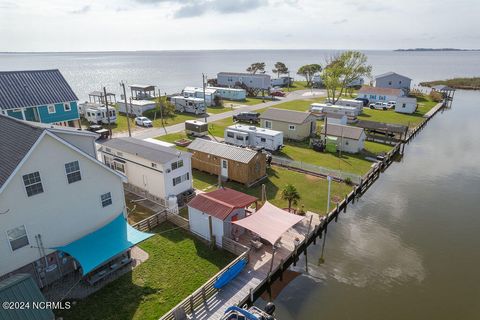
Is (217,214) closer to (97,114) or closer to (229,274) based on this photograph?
(229,274)

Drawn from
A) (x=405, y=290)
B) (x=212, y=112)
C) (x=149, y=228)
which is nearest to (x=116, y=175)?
(x=149, y=228)

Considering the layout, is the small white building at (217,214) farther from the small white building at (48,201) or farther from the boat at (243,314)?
the boat at (243,314)

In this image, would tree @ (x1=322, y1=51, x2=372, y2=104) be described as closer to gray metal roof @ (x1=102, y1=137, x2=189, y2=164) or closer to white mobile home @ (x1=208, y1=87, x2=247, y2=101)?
white mobile home @ (x1=208, y1=87, x2=247, y2=101)

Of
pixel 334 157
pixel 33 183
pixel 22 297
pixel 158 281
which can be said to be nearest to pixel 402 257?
pixel 158 281

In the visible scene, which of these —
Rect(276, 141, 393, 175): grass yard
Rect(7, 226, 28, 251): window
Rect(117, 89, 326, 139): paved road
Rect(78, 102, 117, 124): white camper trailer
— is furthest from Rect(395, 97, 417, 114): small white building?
Rect(7, 226, 28, 251): window

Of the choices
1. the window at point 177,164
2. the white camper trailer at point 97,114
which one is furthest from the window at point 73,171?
the white camper trailer at point 97,114

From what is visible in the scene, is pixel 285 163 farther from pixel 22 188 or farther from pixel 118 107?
pixel 118 107
